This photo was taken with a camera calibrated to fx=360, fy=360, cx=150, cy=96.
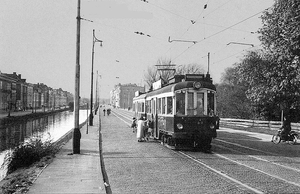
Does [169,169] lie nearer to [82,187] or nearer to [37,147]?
[82,187]

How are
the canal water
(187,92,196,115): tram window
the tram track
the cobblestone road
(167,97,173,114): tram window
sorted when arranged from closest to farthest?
the cobblestone road, the tram track, (187,92,196,115): tram window, (167,97,173,114): tram window, the canal water

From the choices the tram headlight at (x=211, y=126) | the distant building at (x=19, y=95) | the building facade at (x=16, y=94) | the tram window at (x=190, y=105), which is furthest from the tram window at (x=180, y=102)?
the distant building at (x=19, y=95)

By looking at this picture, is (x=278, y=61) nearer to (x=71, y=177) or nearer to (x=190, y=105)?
(x=190, y=105)

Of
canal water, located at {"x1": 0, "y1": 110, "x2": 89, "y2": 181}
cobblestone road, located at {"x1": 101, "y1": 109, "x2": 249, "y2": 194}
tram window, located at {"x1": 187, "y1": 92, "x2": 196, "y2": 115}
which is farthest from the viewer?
canal water, located at {"x1": 0, "y1": 110, "x2": 89, "y2": 181}

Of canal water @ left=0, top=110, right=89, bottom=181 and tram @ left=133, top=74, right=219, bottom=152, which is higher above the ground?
tram @ left=133, top=74, right=219, bottom=152

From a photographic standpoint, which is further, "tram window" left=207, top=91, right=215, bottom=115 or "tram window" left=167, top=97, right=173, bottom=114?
"tram window" left=167, top=97, right=173, bottom=114

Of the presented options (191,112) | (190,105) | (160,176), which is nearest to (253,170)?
(160,176)

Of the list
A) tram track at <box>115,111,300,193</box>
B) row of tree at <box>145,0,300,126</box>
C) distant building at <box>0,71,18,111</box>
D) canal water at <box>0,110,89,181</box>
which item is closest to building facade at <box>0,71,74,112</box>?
distant building at <box>0,71,18,111</box>

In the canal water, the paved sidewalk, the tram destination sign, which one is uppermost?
the tram destination sign

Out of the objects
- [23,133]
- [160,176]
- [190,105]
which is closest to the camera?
[160,176]

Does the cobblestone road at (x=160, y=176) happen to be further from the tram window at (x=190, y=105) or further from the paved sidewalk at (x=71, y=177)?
the tram window at (x=190, y=105)

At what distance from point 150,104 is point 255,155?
8.59m

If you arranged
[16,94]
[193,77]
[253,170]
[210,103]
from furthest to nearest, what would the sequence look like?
1. [16,94]
2. [193,77]
3. [210,103]
4. [253,170]

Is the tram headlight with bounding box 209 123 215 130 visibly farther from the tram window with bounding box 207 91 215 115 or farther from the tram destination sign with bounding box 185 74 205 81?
the tram destination sign with bounding box 185 74 205 81
